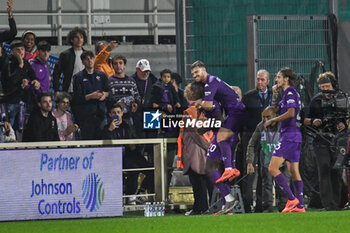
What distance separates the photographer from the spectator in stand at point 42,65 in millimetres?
14859

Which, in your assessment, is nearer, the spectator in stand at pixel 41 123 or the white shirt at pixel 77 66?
the spectator in stand at pixel 41 123

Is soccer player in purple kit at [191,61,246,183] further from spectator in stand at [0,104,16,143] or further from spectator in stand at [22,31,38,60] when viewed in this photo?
spectator in stand at [0,104,16,143]

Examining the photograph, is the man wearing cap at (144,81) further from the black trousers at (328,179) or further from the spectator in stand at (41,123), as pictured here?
the black trousers at (328,179)

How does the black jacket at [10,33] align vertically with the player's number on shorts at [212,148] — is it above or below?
above

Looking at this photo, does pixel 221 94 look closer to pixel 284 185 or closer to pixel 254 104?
pixel 254 104

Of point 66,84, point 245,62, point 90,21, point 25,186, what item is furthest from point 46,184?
point 245,62

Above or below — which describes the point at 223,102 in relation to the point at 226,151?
above

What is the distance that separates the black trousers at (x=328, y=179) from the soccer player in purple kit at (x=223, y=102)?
52.4 inches

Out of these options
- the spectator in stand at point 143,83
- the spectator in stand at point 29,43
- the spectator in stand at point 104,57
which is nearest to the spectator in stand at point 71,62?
the spectator in stand at point 104,57

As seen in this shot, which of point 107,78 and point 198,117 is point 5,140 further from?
point 198,117

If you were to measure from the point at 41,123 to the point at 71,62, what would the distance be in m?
1.03

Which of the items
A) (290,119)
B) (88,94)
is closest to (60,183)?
(88,94)

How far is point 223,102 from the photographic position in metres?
15.3

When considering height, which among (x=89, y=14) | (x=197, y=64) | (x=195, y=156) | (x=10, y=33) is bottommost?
(x=195, y=156)
